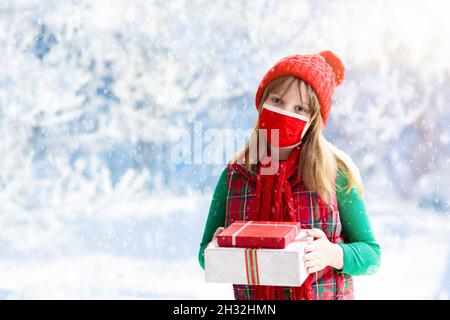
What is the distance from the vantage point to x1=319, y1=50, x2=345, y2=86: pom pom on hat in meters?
1.37

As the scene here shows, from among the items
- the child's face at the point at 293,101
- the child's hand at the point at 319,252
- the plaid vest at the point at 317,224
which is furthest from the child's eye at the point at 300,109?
the child's hand at the point at 319,252

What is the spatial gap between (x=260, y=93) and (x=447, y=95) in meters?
2.21

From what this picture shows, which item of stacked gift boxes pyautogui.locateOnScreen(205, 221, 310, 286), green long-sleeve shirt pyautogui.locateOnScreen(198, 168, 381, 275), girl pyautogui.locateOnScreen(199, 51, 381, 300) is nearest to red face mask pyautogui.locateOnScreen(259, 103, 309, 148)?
girl pyautogui.locateOnScreen(199, 51, 381, 300)

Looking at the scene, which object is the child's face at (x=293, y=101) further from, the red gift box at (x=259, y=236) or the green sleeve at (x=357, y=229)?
the red gift box at (x=259, y=236)

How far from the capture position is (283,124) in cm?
122

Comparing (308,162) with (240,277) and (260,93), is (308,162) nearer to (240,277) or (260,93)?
(260,93)

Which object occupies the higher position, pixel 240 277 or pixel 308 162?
pixel 308 162

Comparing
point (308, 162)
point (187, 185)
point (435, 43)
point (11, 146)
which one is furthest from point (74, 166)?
point (308, 162)

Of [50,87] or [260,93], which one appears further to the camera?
[50,87]

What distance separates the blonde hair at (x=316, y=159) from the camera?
48.4 inches

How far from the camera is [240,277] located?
102 cm

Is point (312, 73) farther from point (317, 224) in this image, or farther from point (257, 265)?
point (257, 265)

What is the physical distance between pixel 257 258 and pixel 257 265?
0.5 inches

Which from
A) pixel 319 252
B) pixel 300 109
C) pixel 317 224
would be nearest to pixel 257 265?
pixel 319 252
